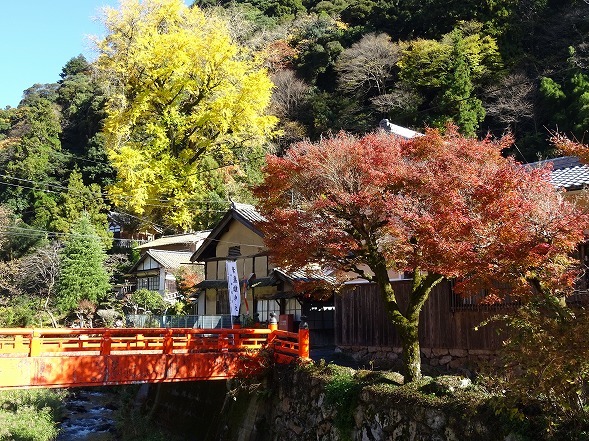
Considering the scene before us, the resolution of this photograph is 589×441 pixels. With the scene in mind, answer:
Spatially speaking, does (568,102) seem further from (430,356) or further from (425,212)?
(425,212)

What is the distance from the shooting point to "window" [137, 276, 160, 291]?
36438 mm

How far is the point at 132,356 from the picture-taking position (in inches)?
557

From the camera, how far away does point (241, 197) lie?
3619 centimetres

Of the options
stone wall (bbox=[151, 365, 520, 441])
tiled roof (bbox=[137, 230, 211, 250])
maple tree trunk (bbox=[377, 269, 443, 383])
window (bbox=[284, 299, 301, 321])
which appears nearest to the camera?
stone wall (bbox=[151, 365, 520, 441])

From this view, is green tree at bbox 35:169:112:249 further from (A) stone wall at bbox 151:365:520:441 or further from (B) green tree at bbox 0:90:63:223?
(A) stone wall at bbox 151:365:520:441

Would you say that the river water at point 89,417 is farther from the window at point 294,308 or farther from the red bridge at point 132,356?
the window at point 294,308

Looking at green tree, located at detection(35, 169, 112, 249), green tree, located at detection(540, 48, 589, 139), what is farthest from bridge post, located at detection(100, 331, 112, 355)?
green tree, located at detection(35, 169, 112, 249)

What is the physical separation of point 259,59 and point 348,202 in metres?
21.9

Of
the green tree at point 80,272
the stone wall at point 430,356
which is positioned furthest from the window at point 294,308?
the green tree at point 80,272

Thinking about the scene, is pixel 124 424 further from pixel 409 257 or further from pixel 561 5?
pixel 561 5

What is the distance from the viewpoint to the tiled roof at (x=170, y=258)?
35.2 metres

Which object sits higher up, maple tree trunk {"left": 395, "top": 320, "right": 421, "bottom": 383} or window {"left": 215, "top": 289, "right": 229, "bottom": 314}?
window {"left": 215, "top": 289, "right": 229, "bottom": 314}

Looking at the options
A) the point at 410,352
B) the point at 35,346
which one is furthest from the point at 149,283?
the point at 410,352

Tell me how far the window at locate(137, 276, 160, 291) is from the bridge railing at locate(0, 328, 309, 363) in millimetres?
20615
